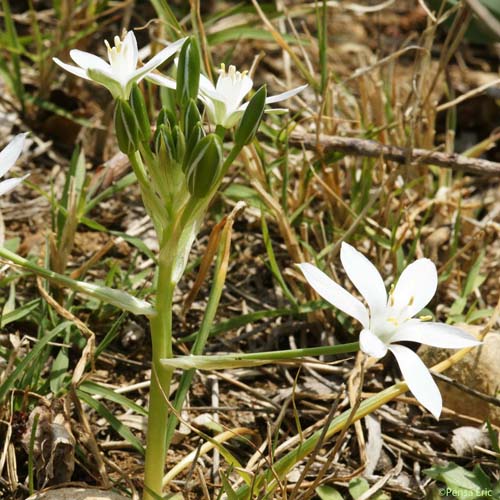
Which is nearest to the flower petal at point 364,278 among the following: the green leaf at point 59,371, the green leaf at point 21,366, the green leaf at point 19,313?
the green leaf at point 21,366

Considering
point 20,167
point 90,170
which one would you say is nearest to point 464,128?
point 90,170

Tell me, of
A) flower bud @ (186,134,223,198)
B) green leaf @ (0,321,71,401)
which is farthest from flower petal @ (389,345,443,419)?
green leaf @ (0,321,71,401)

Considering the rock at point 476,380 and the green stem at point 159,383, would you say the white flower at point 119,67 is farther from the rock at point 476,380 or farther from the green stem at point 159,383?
the rock at point 476,380

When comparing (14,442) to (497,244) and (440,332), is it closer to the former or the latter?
(440,332)

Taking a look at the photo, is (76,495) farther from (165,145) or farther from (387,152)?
(387,152)

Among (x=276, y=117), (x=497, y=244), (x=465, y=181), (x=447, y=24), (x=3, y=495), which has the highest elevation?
(x=447, y=24)
